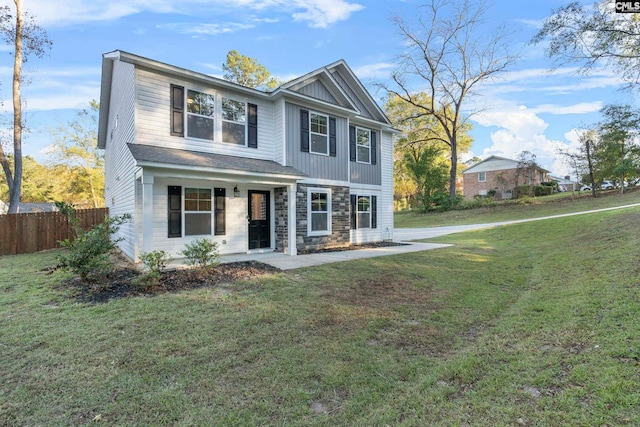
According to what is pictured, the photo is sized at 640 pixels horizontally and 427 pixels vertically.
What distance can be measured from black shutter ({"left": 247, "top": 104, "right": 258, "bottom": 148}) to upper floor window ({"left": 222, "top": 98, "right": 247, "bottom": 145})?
170 mm

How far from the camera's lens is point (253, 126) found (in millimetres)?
9922

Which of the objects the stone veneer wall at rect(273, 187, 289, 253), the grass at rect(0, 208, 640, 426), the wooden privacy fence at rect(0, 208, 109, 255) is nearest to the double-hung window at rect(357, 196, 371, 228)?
the stone veneer wall at rect(273, 187, 289, 253)

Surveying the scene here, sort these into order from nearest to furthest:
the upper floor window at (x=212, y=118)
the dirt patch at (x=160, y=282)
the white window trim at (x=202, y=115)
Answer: the dirt patch at (x=160, y=282) → the upper floor window at (x=212, y=118) → the white window trim at (x=202, y=115)

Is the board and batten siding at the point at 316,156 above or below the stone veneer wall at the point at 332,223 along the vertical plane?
above

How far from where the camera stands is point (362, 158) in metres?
12.7

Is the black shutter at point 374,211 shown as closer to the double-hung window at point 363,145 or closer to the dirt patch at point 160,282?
the double-hung window at point 363,145

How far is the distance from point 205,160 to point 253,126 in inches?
99.6

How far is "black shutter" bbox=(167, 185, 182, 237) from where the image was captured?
8.30 metres

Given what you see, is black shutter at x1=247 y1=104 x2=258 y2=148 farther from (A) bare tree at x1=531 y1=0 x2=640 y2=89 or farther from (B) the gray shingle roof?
(A) bare tree at x1=531 y1=0 x2=640 y2=89

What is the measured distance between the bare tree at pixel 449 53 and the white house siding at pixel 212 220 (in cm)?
2158

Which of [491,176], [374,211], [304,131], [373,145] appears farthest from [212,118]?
[491,176]

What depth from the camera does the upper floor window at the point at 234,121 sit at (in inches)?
369

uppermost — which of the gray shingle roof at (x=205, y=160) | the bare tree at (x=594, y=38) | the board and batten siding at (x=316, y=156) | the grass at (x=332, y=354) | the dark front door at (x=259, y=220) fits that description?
the bare tree at (x=594, y=38)

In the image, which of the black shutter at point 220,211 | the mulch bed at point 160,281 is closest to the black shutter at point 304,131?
the black shutter at point 220,211
